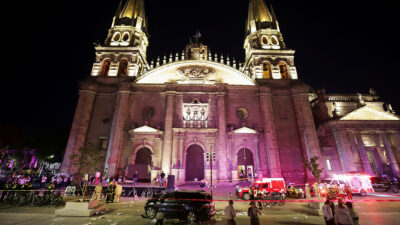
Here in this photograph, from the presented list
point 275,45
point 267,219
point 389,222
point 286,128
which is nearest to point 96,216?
point 267,219

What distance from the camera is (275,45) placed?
111 feet

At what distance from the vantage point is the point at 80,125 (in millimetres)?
25094

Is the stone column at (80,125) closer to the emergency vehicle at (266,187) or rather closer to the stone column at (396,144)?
the emergency vehicle at (266,187)

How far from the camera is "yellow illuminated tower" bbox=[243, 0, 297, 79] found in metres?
31.3

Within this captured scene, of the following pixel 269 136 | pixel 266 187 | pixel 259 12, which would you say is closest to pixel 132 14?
pixel 259 12

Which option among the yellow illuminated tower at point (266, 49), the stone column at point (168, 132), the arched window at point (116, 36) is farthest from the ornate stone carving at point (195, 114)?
the arched window at point (116, 36)

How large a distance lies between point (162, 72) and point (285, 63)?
21.1 metres

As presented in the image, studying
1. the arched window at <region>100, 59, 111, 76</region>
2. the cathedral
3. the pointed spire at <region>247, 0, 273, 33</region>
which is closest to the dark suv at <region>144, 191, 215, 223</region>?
the cathedral

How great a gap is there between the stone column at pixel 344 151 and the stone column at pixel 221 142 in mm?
17386

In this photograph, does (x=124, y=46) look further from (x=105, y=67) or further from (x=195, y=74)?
(x=195, y=74)

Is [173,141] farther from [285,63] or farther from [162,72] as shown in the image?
[285,63]

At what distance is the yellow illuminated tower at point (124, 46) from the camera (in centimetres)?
3042

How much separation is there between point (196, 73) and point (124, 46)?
13788 mm

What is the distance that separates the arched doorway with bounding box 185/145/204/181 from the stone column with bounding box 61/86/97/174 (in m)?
14.2
